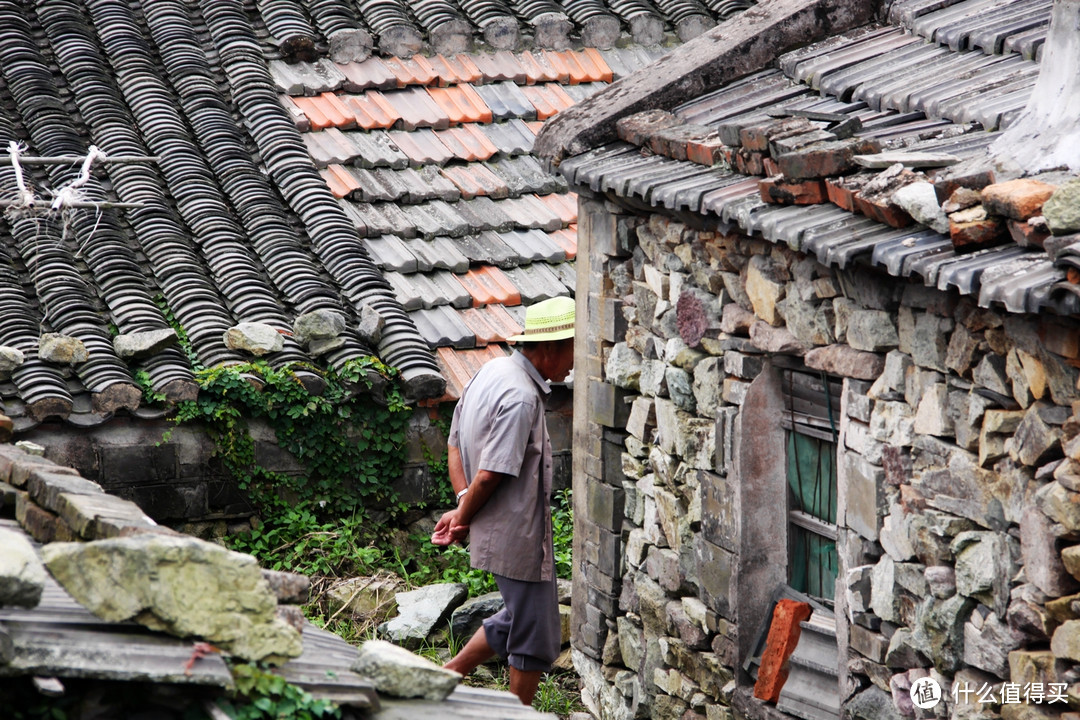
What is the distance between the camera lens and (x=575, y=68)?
998cm

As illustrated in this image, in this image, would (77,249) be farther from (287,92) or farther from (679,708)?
(679,708)

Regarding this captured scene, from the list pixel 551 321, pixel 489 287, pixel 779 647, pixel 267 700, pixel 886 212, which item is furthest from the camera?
pixel 489 287

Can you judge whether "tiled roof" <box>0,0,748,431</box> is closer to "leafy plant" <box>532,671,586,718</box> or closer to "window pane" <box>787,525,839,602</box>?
"leafy plant" <box>532,671,586,718</box>

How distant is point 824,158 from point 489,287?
14.1 ft

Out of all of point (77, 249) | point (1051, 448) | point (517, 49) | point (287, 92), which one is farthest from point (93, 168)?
point (1051, 448)

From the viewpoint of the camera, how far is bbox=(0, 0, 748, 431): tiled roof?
296 inches

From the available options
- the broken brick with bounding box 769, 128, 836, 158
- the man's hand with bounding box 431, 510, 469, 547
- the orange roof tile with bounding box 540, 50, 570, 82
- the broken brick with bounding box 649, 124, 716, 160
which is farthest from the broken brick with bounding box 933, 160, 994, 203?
the orange roof tile with bounding box 540, 50, 570, 82

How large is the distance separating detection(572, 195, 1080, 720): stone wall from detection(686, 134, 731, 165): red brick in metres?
0.32

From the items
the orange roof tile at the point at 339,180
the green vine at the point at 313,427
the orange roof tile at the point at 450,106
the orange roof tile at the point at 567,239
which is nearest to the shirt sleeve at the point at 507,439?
the green vine at the point at 313,427

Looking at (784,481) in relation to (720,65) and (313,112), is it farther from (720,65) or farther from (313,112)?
(313,112)

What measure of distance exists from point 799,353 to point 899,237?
1.09 m

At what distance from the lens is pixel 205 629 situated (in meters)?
2.69

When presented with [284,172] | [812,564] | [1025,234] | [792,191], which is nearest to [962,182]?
[1025,234]

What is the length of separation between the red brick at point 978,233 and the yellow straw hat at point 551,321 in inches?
105
